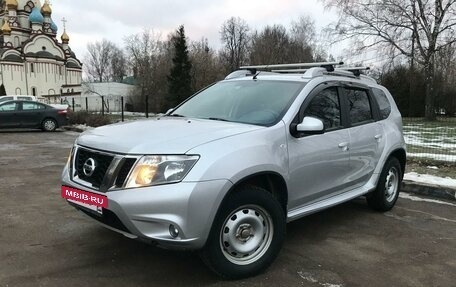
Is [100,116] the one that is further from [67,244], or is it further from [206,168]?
[206,168]

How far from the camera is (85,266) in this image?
157 inches

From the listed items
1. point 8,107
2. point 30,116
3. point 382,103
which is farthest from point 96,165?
point 8,107

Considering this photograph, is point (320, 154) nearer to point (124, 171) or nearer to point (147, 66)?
point (124, 171)

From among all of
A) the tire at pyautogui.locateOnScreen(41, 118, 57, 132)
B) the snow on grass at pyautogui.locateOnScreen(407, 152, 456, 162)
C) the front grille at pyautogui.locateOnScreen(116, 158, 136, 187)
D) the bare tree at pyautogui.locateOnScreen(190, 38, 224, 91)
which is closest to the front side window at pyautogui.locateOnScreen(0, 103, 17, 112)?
the tire at pyautogui.locateOnScreen(41, 118, 57, 132)

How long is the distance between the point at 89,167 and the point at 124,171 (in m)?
0.47

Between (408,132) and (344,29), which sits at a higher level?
(344,29)

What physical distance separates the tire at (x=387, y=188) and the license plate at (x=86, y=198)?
3673mm

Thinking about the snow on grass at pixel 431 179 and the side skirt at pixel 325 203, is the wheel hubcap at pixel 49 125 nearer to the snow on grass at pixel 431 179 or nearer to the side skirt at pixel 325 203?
the snow on grass at pixel 431 179

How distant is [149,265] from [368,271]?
6.52ft

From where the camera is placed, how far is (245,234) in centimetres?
375

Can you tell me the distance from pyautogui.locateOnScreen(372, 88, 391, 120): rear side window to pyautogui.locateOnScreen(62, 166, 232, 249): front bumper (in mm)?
3273

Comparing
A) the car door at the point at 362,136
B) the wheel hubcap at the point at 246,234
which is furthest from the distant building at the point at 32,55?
the wheel hubcap at the point at 246,234

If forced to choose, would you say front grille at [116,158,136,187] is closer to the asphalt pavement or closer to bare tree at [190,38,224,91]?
the asphalt pavement

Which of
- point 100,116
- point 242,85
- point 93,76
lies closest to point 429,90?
point 100,116
